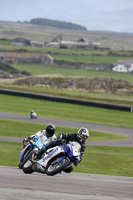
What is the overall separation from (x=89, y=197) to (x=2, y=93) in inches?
1986

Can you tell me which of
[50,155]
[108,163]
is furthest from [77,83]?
[50,155]

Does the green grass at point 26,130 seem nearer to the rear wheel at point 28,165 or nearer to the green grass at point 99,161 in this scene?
the green grass at point 99,161

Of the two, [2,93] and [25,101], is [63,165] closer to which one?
[25,101]

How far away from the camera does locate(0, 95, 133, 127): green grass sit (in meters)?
44.6

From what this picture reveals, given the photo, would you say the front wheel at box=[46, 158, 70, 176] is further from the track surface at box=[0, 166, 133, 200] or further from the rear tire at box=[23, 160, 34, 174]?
the rear tire at box=[23, 160, 34, 174]

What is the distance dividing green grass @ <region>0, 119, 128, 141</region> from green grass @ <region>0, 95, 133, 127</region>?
21.7 ft

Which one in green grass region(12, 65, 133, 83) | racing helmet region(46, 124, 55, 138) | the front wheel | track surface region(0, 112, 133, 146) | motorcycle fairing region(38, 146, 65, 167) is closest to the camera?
the front wheel

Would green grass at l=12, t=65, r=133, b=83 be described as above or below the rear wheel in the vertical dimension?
below

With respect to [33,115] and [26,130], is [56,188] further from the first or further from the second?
[33,115]

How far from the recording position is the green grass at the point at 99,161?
2162cm

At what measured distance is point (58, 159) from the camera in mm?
12445

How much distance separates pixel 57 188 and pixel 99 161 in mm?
13150

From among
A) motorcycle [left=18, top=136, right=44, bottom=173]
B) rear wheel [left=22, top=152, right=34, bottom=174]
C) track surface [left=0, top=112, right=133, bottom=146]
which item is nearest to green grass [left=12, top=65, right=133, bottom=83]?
track surface [left=0, top=112, right=133, bottom=146]

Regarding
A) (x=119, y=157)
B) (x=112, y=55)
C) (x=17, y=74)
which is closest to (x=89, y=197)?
(x=119, y=157)
